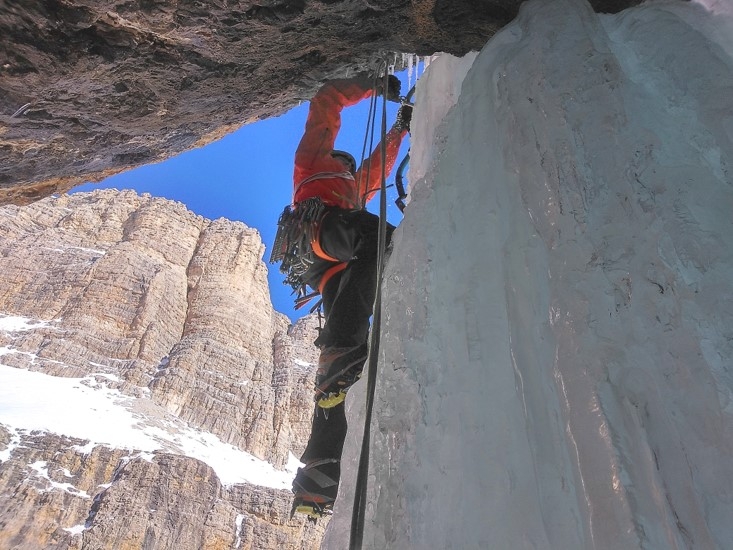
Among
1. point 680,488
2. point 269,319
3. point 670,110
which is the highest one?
point 269,319

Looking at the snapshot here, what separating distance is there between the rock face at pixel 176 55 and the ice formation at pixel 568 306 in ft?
1.34

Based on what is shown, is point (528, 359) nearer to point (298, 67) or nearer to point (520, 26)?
point (520, 26)

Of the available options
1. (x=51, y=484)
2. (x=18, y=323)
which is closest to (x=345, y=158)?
(x=51, y=484)

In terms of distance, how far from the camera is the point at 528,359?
3.68ft

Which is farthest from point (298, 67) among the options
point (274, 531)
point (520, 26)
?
point (274, 531)

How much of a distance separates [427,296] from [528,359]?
15.6 inches

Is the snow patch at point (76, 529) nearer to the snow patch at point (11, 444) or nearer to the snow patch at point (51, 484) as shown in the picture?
the snow patch at point (51, 484)

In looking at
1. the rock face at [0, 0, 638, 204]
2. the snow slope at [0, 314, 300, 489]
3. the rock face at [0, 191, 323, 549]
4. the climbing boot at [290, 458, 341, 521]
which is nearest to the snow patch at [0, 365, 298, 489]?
the snow slope at [0, 314, 300, 489]

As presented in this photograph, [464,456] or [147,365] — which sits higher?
[147,365]

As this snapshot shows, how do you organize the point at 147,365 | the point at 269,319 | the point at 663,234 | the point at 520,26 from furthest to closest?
the point at 269,319 → the point at 147,365 → the point at 520,26 → the point at 663,234

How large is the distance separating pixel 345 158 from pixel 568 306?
7.59ft

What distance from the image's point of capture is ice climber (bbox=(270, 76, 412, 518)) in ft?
8.61

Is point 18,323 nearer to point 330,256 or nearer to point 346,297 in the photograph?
point 330,256

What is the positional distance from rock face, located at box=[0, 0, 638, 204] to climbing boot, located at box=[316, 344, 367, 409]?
1.21 meters
